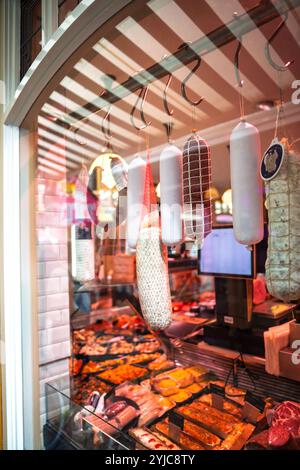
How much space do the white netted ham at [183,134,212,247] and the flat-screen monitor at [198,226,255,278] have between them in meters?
0.57

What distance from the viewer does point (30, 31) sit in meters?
1.58

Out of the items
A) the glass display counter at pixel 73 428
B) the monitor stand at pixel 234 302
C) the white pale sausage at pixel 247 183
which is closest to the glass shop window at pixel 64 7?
the white pale sausage at pixel 247 183

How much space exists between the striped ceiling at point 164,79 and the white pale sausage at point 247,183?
0.30 meters

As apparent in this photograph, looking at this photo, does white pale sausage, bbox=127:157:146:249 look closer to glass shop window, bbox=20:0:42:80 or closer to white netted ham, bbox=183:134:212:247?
white netted ham, bbox=183:134:212:247

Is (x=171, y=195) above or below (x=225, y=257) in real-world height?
above

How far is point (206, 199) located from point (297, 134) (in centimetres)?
36

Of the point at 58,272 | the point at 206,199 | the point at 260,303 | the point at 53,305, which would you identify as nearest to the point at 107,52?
the point at 206,199

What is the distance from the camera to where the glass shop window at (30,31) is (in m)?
1.49

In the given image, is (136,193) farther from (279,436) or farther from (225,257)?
(279,436)

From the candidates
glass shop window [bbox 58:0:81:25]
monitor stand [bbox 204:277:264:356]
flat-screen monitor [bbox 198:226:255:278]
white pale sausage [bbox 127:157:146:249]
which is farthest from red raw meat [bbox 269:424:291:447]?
glass shop window [bbox 58:0:81:25]

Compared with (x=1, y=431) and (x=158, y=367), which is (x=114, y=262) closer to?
(x=158, y=367)

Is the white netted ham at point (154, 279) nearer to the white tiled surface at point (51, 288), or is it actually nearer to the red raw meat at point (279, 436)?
the red raw meat at point (279, 436)

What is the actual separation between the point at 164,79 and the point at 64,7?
562 mm

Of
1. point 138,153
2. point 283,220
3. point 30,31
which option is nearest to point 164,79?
point 138,153
